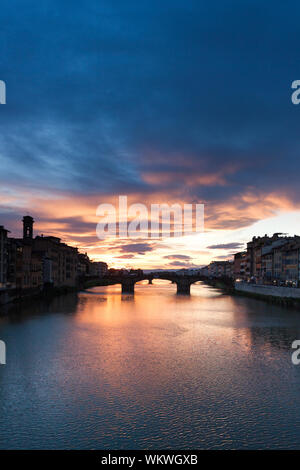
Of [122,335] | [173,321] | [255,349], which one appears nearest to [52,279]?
[173,321]

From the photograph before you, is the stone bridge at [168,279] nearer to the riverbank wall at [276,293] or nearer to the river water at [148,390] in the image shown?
the riverbank wall at [276,293]

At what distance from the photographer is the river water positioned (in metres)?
16.6

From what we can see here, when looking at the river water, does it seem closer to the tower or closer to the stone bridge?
the tower

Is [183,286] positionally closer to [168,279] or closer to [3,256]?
[168,279]

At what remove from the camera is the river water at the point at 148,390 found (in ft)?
54.5

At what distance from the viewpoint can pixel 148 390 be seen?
2227 centimetres

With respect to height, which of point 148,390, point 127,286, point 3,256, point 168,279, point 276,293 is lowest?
point 148,390
